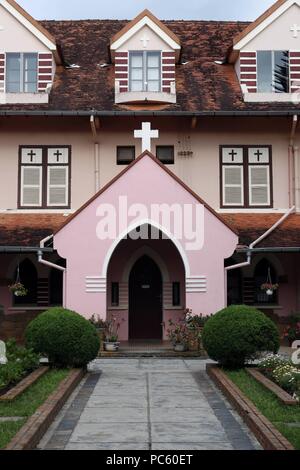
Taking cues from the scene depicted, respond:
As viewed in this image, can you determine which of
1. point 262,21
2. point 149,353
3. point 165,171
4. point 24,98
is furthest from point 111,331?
point 262,21

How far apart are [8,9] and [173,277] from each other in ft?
35.1

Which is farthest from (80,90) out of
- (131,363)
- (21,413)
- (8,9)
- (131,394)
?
(21,413)

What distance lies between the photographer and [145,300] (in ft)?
71.8

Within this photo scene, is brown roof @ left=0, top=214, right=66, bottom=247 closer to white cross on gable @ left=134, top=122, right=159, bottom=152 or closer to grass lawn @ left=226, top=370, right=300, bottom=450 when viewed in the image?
white cross on gable @ left=134, top=122, right=159, bottom=152

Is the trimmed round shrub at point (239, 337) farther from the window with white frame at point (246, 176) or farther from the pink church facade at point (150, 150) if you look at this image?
the window with white frame at point (246, 176)

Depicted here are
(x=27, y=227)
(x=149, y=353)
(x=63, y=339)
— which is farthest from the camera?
(x=27, y=227)

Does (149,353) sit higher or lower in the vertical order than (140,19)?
lower

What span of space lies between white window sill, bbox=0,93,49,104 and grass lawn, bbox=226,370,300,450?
42.0 ft

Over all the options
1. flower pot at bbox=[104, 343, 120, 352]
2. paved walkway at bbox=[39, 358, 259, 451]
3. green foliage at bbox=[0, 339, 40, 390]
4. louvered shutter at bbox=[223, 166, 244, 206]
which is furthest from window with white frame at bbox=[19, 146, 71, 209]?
green foliage at bbox=[0, 339, 40, 390]

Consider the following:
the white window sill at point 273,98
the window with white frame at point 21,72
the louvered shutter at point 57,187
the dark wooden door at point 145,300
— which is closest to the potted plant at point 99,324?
the dark wooden door at point 145,300

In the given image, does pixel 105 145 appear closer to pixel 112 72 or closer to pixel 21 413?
pixel 112 72

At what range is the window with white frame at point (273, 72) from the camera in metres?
22.8

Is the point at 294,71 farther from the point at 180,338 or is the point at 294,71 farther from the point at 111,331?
A: the point at 111,331

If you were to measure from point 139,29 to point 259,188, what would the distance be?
6.71 m
